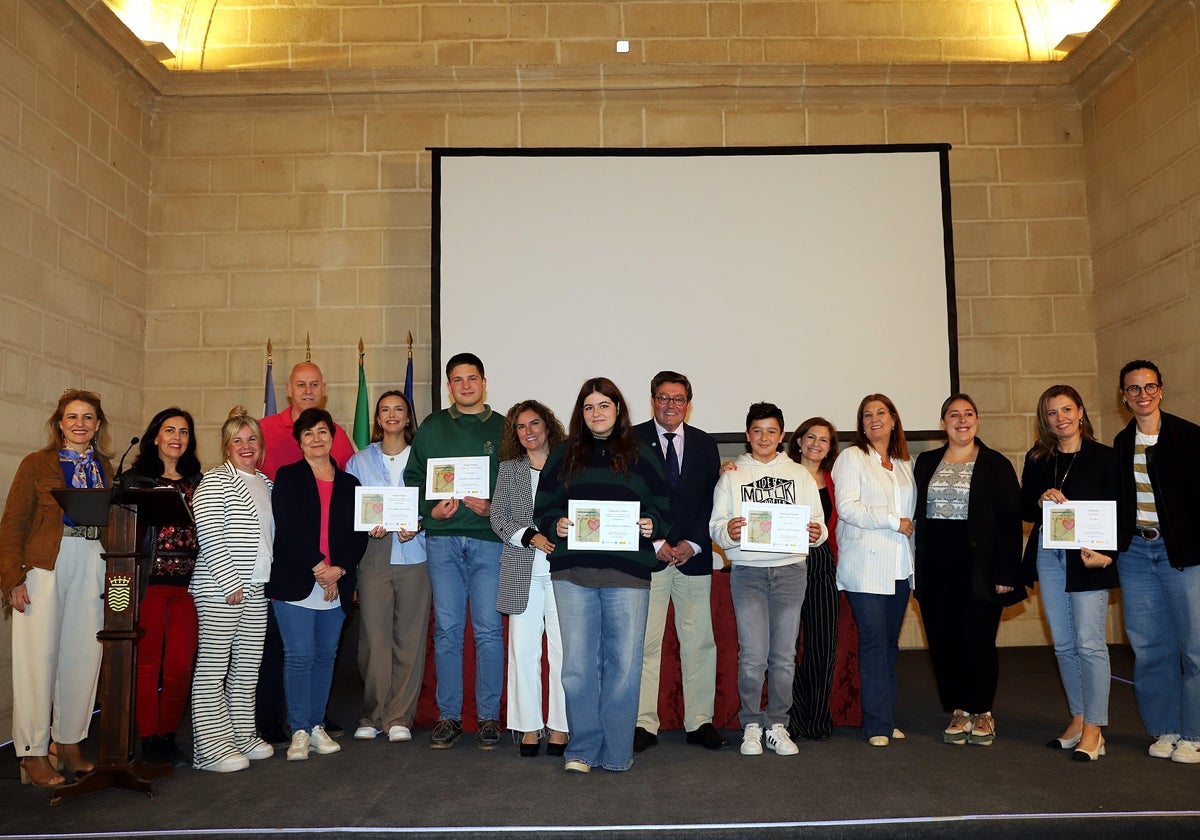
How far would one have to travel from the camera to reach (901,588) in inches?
174

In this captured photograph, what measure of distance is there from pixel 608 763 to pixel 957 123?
556 cm

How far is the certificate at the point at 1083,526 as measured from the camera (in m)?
3.98

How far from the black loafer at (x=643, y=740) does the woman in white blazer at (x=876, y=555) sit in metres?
0.94

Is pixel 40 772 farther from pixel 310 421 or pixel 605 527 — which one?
pixel 605 527

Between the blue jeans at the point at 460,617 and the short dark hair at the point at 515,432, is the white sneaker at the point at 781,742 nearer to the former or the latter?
the blue jeans at the point at 460,617

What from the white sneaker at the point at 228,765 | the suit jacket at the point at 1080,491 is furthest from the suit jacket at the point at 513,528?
the suit jacket at the point at 1080,491

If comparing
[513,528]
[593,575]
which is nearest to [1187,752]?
[593,575]

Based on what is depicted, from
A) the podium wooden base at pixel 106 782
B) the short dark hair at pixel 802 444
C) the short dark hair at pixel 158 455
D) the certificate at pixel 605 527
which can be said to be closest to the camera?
the podium wooden base at pixel 106 782

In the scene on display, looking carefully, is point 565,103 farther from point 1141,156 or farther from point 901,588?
point 901,588

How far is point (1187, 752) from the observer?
3877mm

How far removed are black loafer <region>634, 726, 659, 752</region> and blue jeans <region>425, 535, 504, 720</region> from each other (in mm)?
645

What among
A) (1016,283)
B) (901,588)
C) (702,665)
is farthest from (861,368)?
(702,665)

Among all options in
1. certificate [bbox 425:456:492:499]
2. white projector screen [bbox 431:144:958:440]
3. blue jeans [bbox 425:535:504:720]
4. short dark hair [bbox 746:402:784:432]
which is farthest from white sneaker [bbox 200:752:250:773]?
white projector screen [bbox 431:144:958:440]

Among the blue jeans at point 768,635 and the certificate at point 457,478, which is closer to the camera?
the blue jeans at point 768,635
